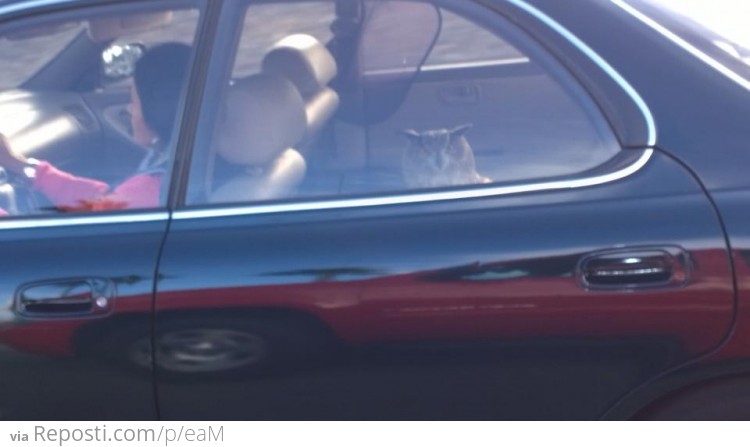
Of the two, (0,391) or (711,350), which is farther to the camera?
(0,391)

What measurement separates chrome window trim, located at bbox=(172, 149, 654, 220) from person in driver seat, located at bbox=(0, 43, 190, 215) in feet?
0.54

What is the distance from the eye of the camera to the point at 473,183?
2.59 meters

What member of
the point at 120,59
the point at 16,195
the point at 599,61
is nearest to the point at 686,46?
the point at 599,61

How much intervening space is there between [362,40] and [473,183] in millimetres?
459

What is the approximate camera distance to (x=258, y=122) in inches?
110

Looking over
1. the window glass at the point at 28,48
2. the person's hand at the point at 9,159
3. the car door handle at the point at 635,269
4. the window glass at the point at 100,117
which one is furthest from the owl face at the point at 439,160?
the person's hand at the point at 9,159

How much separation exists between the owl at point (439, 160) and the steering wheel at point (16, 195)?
93 cm

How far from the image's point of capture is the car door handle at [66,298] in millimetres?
2604

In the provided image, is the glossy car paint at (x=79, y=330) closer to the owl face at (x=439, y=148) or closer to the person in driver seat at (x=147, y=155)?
the person in driver seat at (x=147, y=155)

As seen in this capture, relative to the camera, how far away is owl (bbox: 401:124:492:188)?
8.57 feet

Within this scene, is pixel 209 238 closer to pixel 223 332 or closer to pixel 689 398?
pixel 223 332

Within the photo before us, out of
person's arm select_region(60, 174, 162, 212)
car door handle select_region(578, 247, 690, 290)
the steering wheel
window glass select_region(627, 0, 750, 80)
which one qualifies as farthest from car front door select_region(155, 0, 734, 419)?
the steering wheel

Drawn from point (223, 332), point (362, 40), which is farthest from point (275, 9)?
point (223, 332)

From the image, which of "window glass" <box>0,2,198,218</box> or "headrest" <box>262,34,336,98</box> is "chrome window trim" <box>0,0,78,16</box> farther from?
"headrest" <box>262,34,336,98</box>
